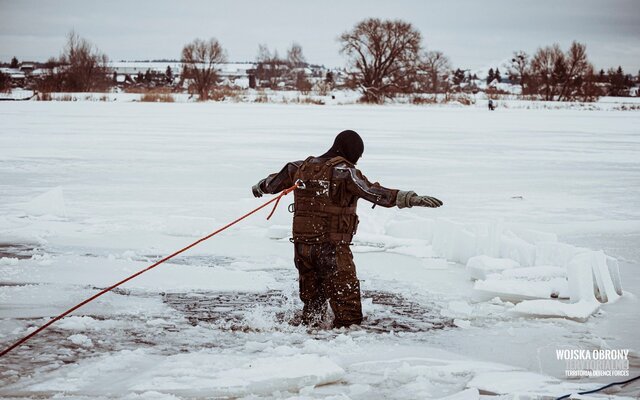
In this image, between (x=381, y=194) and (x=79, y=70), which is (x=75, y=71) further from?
(x=381, y=194)

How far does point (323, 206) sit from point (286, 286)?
145 cm

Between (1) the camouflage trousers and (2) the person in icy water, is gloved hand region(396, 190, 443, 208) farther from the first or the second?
(1) the camouflage trousers

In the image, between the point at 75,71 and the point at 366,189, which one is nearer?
the point at 366,189

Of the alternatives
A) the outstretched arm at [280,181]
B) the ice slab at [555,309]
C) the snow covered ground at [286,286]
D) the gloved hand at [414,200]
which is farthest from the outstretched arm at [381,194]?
the ice slab at [555,309]

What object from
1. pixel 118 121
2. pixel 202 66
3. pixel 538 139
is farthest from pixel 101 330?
pixel 202 66

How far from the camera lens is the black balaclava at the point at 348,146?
5.08 m

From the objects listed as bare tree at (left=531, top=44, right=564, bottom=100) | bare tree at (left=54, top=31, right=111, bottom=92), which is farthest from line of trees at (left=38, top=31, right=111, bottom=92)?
bare tree at (left=531, top=44, right=564, bottom=100)

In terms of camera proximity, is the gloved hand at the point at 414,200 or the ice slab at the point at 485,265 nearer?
the gloved hand at the point at 414,200

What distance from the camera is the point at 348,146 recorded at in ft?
16.7

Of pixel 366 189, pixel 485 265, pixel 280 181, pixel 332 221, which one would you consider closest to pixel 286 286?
pixel 280 181

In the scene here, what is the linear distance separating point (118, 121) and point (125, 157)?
11.4m

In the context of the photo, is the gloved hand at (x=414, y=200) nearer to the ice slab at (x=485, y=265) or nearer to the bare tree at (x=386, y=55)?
the ice slab at (x=485, y=265)

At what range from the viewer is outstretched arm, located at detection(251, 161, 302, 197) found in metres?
5.21

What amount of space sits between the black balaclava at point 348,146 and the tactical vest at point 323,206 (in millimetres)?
80
